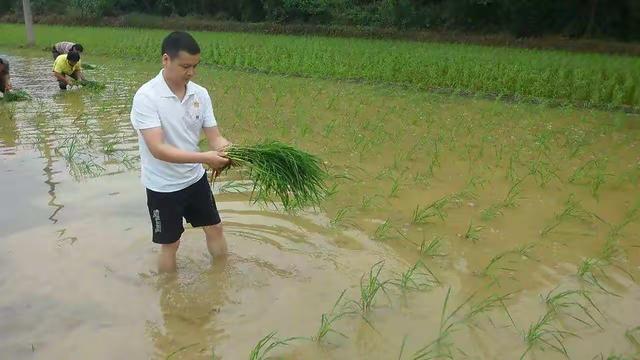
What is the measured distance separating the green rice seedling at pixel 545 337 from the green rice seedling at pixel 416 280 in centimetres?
58

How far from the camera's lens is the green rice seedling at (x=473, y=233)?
12.0 ft

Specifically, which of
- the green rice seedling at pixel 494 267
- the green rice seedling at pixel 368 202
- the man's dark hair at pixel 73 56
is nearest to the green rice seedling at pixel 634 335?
the green rice seedling at pixel 494 267

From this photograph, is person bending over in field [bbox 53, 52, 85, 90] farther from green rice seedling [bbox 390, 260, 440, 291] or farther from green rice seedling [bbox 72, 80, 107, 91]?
green rice seedling [bbox 390, 260, 440, 291]

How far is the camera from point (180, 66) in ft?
8.47

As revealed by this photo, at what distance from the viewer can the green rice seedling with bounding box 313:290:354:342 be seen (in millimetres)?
2598

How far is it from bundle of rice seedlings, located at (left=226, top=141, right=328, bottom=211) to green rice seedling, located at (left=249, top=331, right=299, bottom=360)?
753mm

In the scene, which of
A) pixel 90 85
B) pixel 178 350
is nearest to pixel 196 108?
pixel 178 350

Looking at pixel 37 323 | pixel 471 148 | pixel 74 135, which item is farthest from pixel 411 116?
pixel 37 323

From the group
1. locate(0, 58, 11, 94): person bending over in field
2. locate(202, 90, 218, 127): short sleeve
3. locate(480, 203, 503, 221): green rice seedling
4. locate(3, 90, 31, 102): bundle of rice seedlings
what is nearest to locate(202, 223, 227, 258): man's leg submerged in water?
locate(202, 90, 218, 127): short sleeve

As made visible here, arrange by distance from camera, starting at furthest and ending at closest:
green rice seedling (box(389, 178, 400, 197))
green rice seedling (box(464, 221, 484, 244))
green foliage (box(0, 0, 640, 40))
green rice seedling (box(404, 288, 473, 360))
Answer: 1. green foliage (box(0, 0, 640, 40))
2. green rice seedling (box(389, 178, 400, 197))
3. green rice seedling (box(464, 221, 484, 244))
4. green rice seedling (box(404, 288, 473, 360))

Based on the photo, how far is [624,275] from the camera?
10.5 feet

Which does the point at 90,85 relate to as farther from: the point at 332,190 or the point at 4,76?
the point at 332,190

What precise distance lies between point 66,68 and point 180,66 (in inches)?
280

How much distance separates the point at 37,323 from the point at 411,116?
5.36 metres
